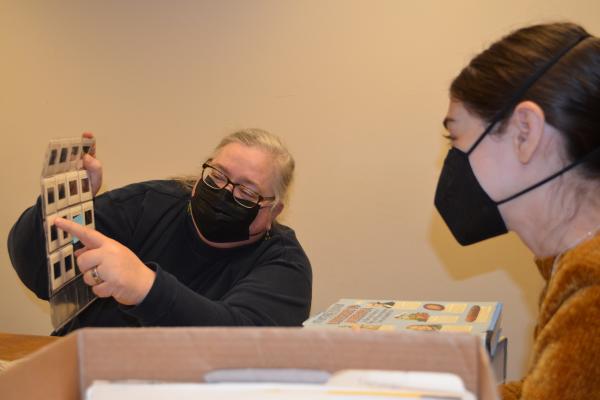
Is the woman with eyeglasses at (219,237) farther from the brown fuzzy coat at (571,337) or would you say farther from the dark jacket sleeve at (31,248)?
the brown fuzzy coat at (571,337)

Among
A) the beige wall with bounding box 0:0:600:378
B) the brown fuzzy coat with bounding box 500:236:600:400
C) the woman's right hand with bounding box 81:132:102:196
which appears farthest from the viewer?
the beige wall with bounding box 0:0:600:378

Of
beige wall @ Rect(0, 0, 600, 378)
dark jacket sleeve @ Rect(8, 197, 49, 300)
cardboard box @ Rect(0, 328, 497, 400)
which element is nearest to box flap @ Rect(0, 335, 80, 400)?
cardboard box @ Rect(0, 328, 497, 400)

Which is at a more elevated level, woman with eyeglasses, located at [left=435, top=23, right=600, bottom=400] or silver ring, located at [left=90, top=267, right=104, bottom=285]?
woman with eyeglasses, located at [left=435, top=23, right=600, bottom=400]

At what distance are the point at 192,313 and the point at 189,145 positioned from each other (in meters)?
1.58

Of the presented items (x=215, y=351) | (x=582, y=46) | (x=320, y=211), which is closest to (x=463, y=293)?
(x=320, y=211)

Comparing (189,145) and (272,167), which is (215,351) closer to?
(272,167)

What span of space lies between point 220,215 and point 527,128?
773mm

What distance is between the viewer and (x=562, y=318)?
859 mm

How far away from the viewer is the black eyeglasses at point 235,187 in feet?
5.09

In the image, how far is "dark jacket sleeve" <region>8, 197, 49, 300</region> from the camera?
145cm

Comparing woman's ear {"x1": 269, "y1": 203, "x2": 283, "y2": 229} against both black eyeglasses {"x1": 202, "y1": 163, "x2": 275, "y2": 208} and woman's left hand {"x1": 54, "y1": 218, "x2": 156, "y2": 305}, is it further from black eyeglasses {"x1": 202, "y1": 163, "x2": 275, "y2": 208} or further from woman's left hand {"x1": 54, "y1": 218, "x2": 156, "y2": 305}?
woman's left hand {"x1": 54, "y1": 218, "x2": 156, "y2": 305}

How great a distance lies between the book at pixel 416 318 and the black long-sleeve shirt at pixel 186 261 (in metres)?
0.18

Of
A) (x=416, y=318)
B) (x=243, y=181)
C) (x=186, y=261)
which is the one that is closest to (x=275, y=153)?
(x=243, y=181)

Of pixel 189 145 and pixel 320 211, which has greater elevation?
pixel 189 145
